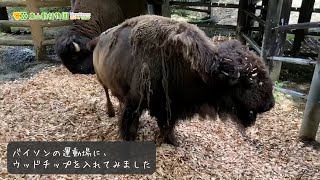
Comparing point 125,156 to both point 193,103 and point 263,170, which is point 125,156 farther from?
point 263,170

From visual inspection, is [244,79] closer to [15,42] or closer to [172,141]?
[172,141]

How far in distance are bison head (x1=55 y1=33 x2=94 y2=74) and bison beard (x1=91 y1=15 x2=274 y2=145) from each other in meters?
1.53

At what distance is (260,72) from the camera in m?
2.68

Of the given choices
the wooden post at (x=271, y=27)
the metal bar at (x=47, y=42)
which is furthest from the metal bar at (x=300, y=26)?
the metal bar at (x=47, y=42)

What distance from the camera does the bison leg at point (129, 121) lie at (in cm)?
297

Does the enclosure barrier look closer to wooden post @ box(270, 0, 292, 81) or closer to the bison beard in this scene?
the bison beard

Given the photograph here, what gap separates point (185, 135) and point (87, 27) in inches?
98.2

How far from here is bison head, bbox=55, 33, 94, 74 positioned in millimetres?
4395

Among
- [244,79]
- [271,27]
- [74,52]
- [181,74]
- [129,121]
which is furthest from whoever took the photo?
[271,27]

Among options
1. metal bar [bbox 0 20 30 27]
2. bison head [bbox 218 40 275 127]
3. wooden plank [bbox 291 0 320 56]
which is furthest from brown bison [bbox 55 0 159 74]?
wooden plank [bbox 291 0 320 56]

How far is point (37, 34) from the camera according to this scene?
251 inches

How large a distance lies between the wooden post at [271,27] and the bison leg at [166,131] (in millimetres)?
2290

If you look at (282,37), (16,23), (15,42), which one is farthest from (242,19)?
(15,42)

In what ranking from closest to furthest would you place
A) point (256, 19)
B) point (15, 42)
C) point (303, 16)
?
1. point (256, 19)
2. point (303, 16)
3. point (15, 42)
